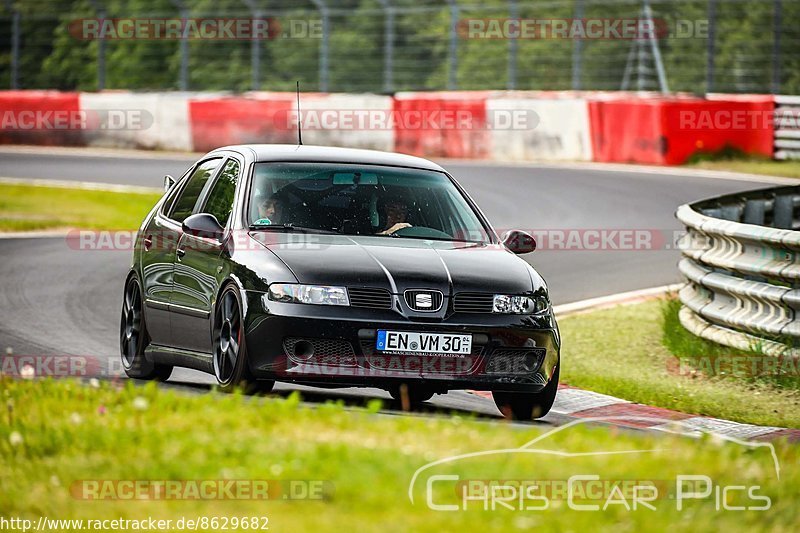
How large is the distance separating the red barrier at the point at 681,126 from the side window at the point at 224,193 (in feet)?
57.5

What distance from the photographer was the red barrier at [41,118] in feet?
112

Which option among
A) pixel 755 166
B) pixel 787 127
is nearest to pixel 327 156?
pixel 755 166

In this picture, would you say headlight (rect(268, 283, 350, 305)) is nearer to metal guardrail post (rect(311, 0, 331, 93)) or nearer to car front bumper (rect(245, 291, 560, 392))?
car front bumper (rect(245, 291, 560, 392))

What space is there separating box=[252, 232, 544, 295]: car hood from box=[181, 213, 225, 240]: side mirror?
0.97 ft

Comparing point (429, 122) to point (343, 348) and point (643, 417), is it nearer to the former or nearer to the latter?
point (643, 417)

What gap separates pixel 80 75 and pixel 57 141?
825 centimetres

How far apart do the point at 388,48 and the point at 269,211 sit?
23.4 m

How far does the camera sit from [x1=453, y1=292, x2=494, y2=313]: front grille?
8719 mm

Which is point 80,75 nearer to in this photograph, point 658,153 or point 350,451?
point 658,153

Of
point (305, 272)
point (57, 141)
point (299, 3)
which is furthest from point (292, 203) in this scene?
point (299, 3)

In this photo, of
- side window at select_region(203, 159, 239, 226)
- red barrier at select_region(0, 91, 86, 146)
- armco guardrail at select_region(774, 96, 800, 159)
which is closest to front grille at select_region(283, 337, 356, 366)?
side window at select_region(203, 159, 239, 226)

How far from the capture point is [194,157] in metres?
32.1

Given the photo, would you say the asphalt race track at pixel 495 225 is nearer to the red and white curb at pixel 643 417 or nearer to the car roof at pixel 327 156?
the red and white curb at pixel 643 417

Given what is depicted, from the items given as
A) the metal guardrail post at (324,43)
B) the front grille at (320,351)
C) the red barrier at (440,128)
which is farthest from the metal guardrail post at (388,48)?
the front grille at (320,351)
